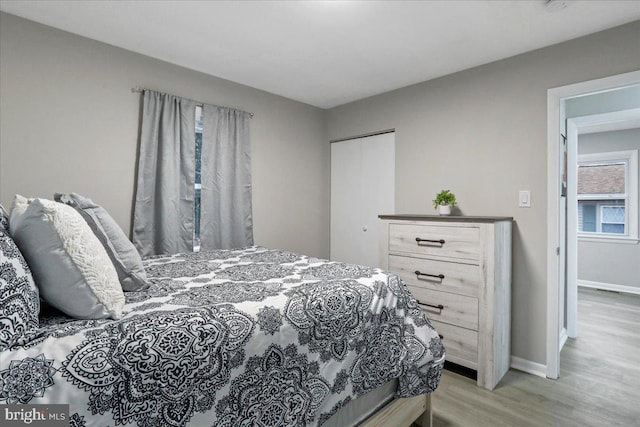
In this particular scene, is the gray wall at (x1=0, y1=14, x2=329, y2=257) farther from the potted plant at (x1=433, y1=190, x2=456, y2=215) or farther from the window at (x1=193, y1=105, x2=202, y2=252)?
the potted plant at (x1=433, y1=190, x2=456, y2=215)

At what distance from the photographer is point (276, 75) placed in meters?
3.06

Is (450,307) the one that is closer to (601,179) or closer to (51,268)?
(51,268)

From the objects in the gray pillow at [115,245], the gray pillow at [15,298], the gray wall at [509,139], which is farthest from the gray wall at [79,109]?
the gray wall at [509,139]

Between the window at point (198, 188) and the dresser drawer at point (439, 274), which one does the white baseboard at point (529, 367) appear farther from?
the window at point (198, 188)

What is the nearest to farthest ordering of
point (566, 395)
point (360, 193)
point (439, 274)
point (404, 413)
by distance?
point (404, 413) → point (566, 395) → point (439, 274) → point (360, 193)

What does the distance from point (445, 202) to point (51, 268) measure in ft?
8.75

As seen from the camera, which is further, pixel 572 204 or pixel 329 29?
pixel 572 204

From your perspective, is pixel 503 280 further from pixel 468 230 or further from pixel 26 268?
pixel 26 268

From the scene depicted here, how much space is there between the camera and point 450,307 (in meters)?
2.40

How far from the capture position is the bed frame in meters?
1.51

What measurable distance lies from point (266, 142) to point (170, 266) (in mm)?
1901

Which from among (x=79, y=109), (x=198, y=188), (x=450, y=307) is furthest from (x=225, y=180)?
(x=450, y=307)

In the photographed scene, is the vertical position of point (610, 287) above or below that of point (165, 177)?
below

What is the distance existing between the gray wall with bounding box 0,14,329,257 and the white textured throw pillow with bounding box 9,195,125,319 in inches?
58.6
